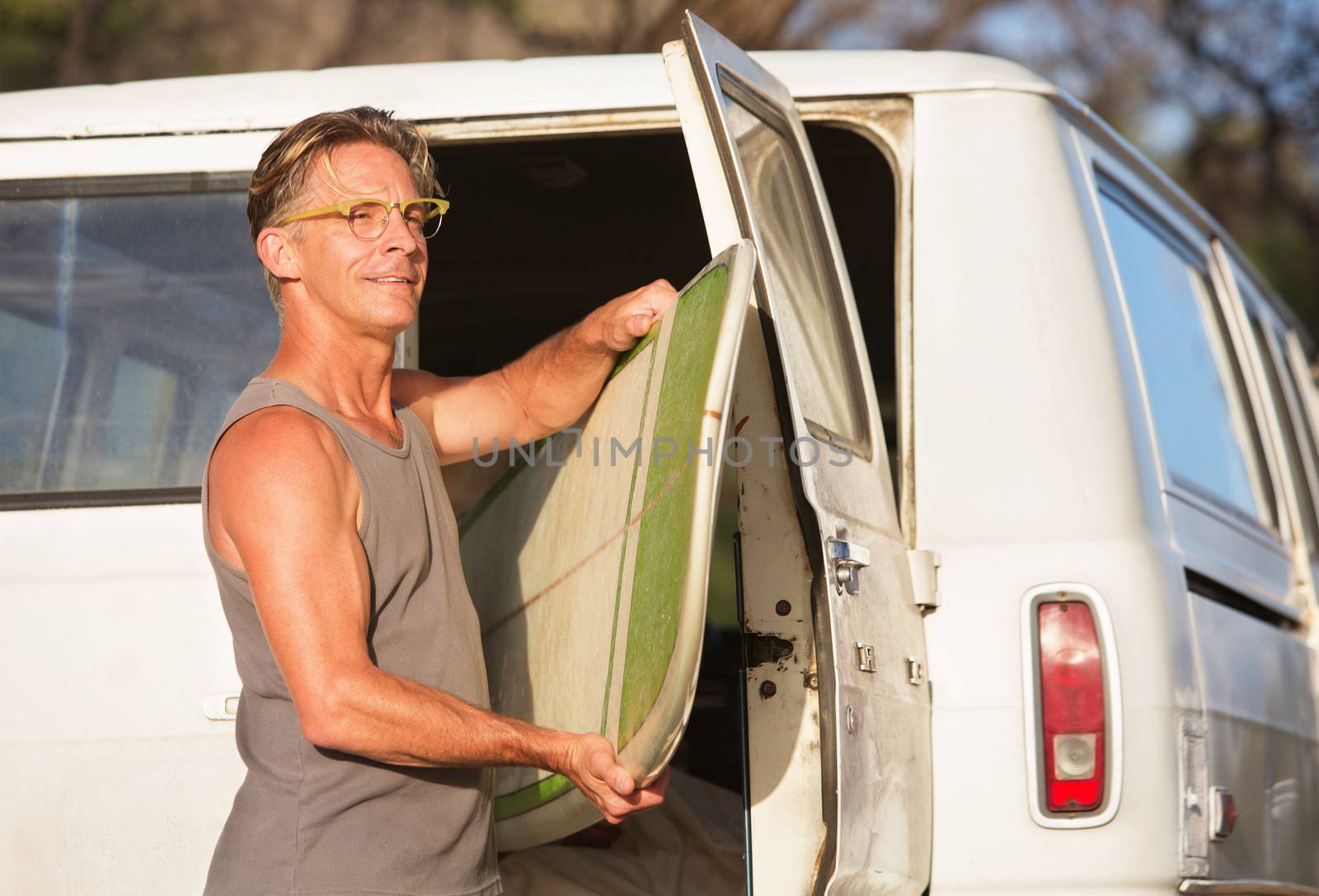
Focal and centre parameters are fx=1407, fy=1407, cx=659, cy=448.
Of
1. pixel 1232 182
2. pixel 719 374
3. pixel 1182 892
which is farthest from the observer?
Result: pixel 1232 182

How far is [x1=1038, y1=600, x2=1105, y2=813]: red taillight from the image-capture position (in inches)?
92.1

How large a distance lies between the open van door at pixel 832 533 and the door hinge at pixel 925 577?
0.02 m

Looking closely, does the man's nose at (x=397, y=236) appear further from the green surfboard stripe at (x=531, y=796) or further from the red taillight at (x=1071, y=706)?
the red taillight at (x=1071, y=706)

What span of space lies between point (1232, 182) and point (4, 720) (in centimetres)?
1510

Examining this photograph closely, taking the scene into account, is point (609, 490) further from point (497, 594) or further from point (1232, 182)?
point (1232, 182)

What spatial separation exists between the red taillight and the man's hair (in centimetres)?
136

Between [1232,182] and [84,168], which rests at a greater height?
[1232,182]

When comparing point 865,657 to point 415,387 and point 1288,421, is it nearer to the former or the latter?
point 415,387

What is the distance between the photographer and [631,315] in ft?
8.46

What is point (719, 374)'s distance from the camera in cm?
200

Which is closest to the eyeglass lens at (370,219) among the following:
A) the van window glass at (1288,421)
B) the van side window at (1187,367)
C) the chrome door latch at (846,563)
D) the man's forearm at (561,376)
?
the man's forearm at (561,376)

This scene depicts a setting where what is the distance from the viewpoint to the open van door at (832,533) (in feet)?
7.22

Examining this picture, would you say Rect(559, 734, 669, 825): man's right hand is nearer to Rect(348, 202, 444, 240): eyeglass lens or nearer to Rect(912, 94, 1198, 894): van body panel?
Rect(912, 94, 1198, 894): van body panel

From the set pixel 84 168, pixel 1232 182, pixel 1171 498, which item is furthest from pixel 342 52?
pixel 1171 498
